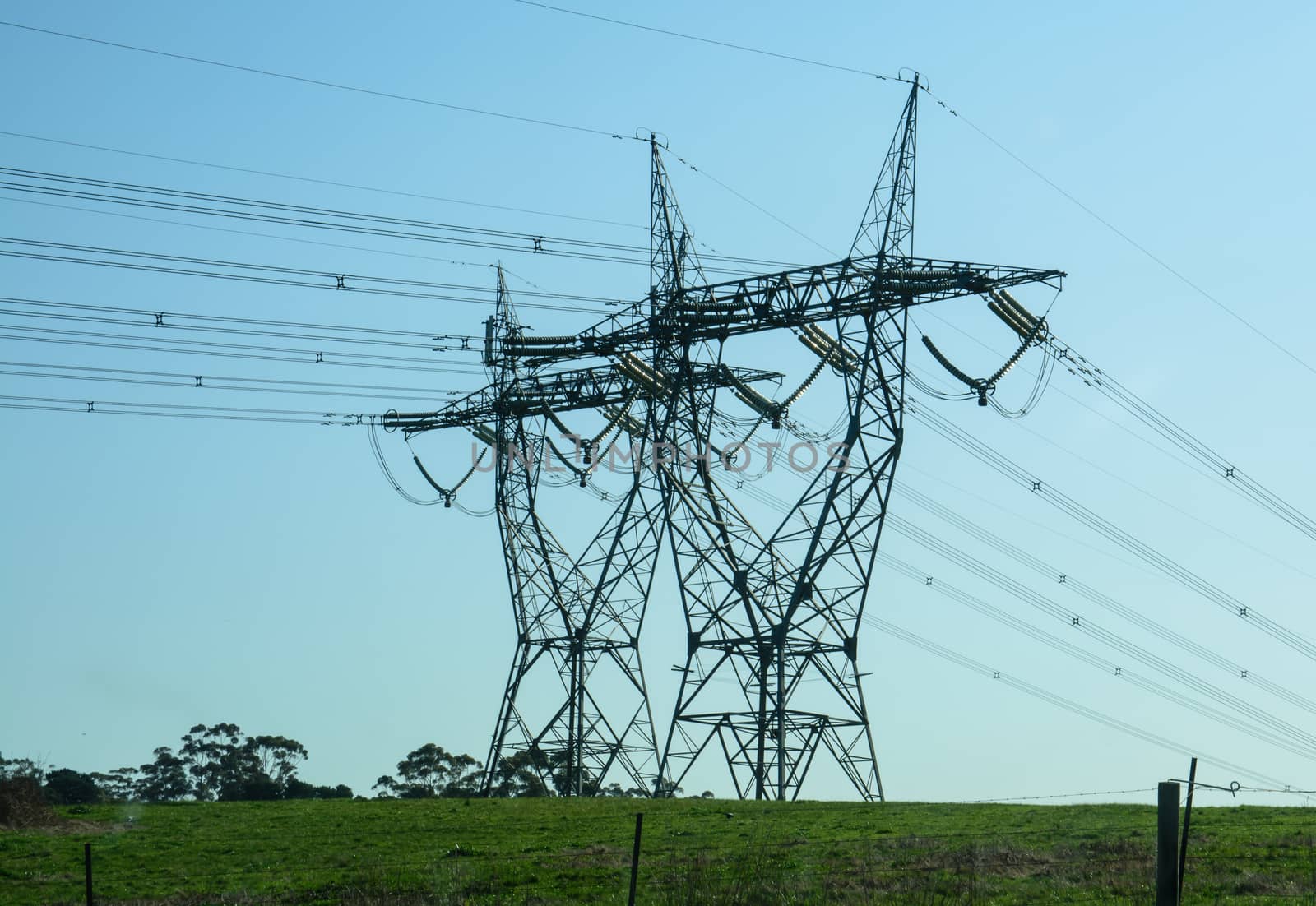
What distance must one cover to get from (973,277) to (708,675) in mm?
13473

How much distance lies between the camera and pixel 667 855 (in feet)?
90.5

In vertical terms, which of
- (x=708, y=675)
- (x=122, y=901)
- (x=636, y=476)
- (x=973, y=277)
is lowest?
(x=122, y=901)

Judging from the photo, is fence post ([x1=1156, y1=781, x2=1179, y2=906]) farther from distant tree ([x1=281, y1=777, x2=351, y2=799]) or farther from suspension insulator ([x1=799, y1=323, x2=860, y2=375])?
distant tree ([x1=281, y1=777, x2=351, y2=799])

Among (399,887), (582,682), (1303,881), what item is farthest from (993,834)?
(582,682)

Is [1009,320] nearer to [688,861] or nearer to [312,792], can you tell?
[688,861]

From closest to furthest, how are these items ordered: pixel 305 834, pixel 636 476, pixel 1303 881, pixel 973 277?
pixel 1303 881
pixel 305 834
pixel 973 277
pixel 636 476

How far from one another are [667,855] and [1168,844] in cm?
1365

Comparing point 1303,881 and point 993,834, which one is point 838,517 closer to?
point 993,834

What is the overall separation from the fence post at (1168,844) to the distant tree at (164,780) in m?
77.1

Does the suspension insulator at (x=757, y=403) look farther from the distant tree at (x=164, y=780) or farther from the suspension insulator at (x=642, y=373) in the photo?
the distant tree at (x=164, y=780)

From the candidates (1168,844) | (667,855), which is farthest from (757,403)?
(1168,844)

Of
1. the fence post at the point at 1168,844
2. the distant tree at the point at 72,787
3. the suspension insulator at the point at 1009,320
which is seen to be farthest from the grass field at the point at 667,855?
the distant tree at the point at 72,787

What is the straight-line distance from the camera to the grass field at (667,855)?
23422mm

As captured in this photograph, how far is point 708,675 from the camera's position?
147ft
